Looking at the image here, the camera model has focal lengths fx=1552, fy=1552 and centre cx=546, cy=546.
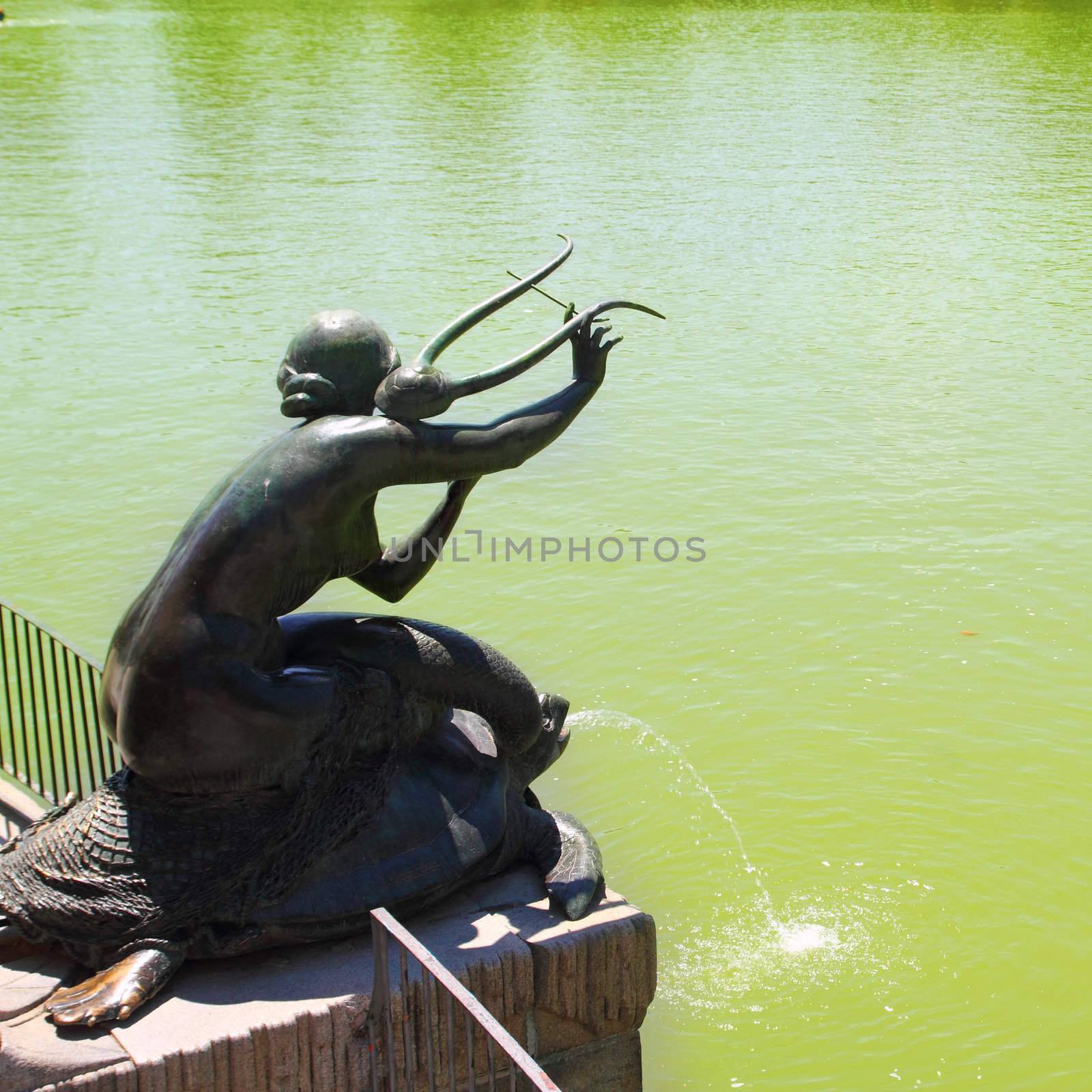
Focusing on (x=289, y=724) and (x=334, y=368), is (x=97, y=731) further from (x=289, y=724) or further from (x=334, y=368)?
(x=334, y=368)

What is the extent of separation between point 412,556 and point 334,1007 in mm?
1418

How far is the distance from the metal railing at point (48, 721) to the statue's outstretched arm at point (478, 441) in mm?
1285

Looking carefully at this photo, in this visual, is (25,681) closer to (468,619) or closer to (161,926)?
(468,619)

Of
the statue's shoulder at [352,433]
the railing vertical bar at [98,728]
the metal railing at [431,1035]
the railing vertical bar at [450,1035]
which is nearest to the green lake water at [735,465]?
the metal railing at [431,1035]

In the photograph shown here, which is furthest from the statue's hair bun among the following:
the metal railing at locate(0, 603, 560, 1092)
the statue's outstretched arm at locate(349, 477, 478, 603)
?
the metal railing at locate(0, 603, 560, 1092)

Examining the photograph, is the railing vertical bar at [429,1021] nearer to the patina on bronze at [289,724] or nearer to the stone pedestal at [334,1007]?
the stone pedestal at [334,1007]

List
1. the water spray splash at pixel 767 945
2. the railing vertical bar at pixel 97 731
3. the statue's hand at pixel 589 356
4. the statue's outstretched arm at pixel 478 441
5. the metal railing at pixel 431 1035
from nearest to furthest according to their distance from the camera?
the metal railing at pixel 431 1035 → the statue's outstretched arm at pixel 478 441 → the statue's hand at pixel 589 356 → the railing vertical bar at pixel 97 731 → the water spray splash at pixel 767 945

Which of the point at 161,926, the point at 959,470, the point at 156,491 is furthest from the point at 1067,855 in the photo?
the point at 156,491

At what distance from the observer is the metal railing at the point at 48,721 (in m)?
5.97

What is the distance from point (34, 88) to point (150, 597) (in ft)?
92.4

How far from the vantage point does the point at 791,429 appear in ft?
37.9

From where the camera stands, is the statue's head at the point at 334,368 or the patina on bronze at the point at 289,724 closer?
the patina on bronze at the point at 289,724

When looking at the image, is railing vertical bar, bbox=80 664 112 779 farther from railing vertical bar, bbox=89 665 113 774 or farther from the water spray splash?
the water spray splash

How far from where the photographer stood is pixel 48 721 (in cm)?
598
